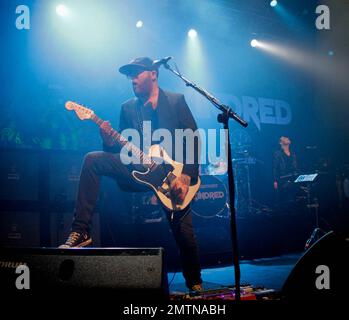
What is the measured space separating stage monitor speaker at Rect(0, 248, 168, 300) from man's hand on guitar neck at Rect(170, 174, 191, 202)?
5.75 ft

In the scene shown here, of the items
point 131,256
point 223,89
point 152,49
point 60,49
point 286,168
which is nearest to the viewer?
point 131,256

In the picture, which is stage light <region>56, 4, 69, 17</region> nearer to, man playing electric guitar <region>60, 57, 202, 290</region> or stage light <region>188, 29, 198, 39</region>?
stage light <region>188, 29, 198, 39</region>

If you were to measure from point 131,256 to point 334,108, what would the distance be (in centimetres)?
923

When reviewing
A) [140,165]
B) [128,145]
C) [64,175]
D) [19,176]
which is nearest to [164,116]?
[128,145]

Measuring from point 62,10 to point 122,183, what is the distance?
157 inches

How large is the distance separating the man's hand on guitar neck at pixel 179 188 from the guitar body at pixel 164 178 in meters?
0.03

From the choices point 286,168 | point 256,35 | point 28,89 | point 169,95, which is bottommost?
point 286,168

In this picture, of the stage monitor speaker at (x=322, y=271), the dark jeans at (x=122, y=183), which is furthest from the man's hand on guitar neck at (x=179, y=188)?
the stage monitor speaker at (x=322, y=271)

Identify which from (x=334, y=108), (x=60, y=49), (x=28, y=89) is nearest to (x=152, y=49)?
(x=60, y=49)

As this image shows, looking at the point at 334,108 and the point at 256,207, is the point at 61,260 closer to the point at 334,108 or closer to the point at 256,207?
the point at 256,207

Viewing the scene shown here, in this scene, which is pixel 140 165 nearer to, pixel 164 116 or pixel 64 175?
pixel 164 116

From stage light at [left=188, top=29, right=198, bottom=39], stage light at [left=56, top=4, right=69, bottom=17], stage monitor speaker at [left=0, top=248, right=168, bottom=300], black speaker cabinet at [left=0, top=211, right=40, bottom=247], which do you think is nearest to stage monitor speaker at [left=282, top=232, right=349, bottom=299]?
stage monitor speaker at [left=0, top=248, right=168, bottom=300]

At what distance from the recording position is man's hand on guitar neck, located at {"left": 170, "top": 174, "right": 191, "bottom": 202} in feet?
12.0

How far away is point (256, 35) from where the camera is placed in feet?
29.3
